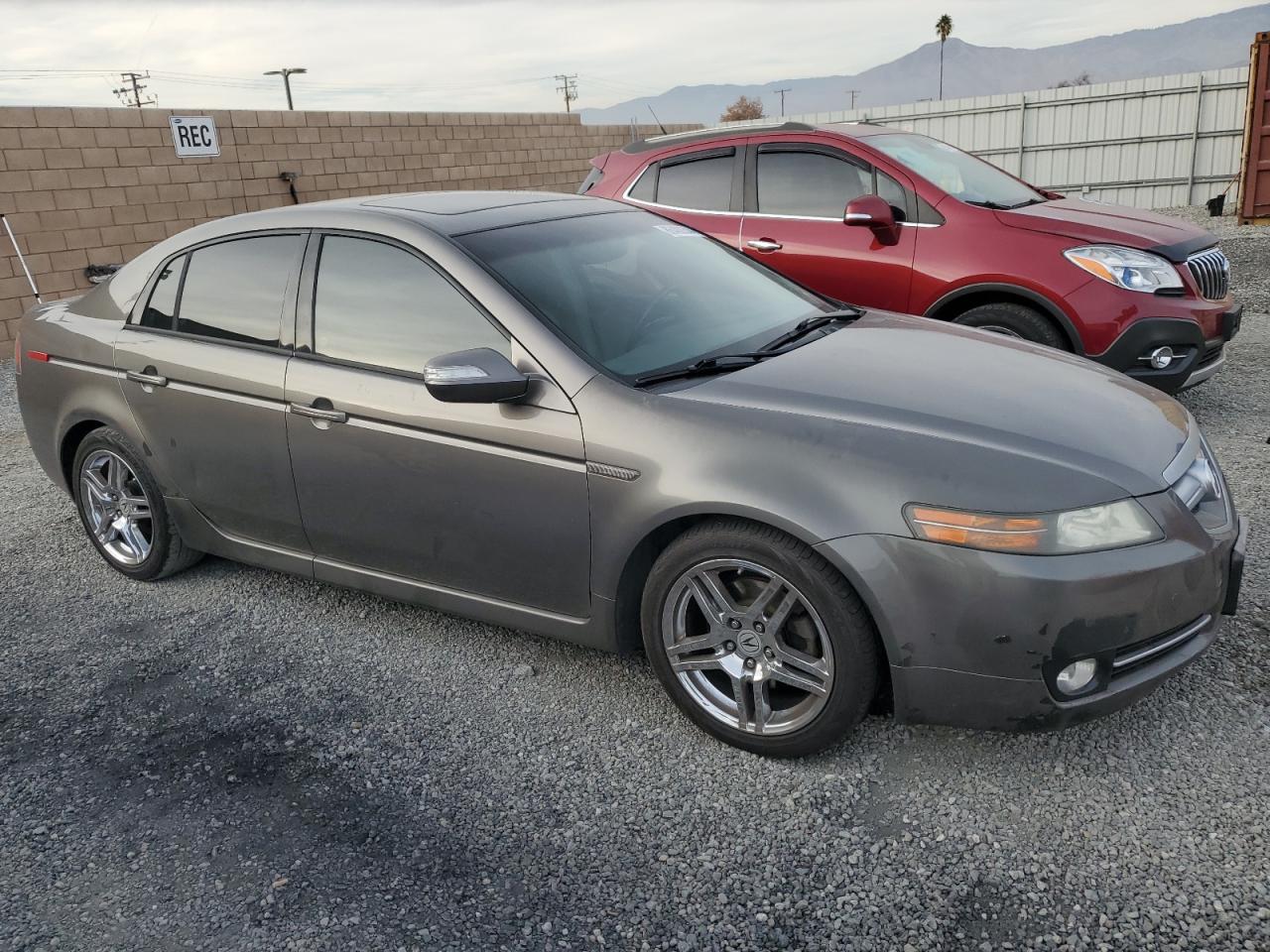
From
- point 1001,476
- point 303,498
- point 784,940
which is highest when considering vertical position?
point 1001,476

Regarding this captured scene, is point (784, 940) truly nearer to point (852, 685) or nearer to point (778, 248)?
point (852, 685)

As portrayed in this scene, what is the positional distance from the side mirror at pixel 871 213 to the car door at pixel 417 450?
10.7 ft

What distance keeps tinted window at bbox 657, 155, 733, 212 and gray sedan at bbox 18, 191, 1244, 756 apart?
112 inches

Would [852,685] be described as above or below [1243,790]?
above

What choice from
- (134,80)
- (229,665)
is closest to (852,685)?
(229,665)

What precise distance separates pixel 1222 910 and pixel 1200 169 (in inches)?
865

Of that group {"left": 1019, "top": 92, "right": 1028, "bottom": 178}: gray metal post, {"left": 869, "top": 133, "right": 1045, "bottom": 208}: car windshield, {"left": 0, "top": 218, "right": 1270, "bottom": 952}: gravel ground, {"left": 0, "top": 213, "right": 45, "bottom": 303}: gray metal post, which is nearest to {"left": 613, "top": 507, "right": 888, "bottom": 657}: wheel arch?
{"left": 0, "top": 218, "right": 1270, "bottom": 952}: gravel ground

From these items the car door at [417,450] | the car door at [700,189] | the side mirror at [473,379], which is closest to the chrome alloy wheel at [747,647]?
the car door at [417,450]

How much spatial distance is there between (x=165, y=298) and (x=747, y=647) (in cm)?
285

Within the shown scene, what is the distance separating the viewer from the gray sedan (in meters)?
2.55

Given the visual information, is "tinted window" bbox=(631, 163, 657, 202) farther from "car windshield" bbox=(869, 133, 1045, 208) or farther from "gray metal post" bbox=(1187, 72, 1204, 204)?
"gray metal post" bbox=(1187, 72, 1204, 204)

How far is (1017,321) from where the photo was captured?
557 centimetres

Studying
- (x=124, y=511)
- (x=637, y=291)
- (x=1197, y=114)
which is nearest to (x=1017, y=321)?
(x=637, y=291)

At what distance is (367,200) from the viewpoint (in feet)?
12.8
